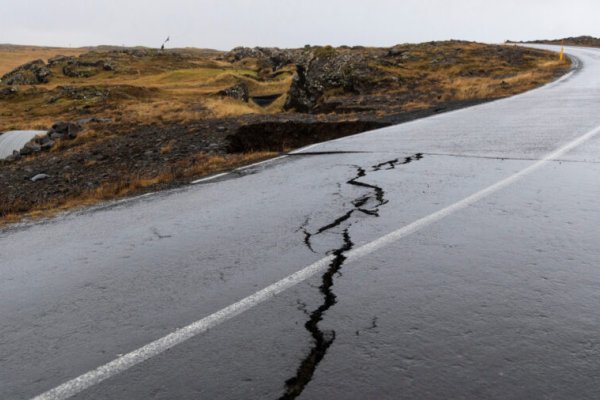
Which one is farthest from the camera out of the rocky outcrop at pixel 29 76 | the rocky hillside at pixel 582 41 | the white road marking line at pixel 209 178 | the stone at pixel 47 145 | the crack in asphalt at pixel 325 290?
the rocky hillside at pixel 582 41

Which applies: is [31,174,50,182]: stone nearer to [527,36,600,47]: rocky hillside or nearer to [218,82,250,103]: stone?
[218,82,250,103]: stone

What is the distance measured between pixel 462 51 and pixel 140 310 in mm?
54114

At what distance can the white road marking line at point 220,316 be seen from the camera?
9.53 ft

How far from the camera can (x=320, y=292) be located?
4016 millimetres

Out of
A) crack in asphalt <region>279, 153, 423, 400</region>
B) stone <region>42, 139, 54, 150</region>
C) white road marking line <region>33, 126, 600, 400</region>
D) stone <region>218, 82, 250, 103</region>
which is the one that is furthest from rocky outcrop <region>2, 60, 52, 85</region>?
white road marking line <region>33, 126, 600, 400</region>

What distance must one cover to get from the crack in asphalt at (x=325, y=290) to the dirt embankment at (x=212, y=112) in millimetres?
3785

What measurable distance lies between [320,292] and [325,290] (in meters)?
0.06

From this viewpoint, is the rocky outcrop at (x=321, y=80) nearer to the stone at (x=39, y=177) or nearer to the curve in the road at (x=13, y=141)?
the curve in the road at (x=13, y=141)

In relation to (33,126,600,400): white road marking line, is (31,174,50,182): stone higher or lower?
lower

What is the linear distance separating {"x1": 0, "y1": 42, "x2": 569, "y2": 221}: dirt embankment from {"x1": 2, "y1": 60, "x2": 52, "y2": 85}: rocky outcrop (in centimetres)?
26

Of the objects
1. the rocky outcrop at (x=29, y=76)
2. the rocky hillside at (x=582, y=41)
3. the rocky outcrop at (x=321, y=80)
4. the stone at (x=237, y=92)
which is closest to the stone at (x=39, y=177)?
the rocky outcrop at (x=321, y=80)

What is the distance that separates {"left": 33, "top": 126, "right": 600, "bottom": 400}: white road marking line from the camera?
9.53 feet

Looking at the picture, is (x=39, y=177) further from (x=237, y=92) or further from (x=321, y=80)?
(x=237, y=92)

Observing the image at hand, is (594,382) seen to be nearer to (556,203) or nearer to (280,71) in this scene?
(556,203)
